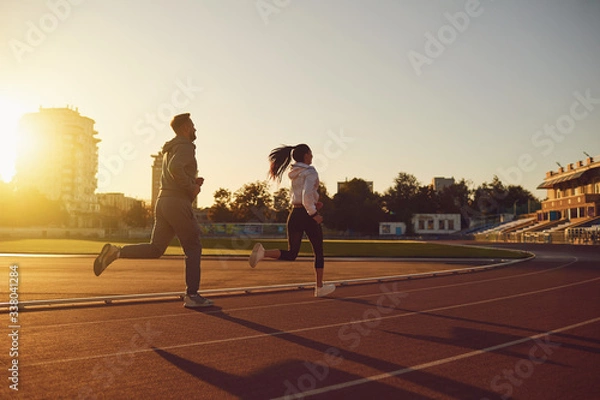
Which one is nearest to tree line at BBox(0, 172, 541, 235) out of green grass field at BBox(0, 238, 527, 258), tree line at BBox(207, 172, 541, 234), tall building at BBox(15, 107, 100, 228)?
tree line at BBox(207, 172, 541, 234)

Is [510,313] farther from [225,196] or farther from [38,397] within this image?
[225,196]

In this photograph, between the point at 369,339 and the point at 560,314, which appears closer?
the point at 369,339

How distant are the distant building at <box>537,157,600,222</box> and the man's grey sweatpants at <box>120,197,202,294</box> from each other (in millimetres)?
57649

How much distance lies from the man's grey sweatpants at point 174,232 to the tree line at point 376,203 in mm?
81566

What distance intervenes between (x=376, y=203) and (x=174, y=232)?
294ft

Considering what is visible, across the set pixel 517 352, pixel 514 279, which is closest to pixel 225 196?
pixel 514 279

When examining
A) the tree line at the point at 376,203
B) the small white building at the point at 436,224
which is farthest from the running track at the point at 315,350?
the small white building at the point at 436,224

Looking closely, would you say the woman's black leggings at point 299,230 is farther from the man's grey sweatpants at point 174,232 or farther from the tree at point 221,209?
the tree at point 221,209

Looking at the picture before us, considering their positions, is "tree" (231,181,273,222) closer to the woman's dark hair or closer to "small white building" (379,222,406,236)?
"small white building" (379,222,406,236)

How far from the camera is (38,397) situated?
314cm

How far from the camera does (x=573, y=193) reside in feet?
206

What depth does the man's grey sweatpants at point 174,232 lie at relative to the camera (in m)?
6.55

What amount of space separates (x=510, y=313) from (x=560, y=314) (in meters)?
0.63

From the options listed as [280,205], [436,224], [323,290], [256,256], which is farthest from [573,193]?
[256,256]
